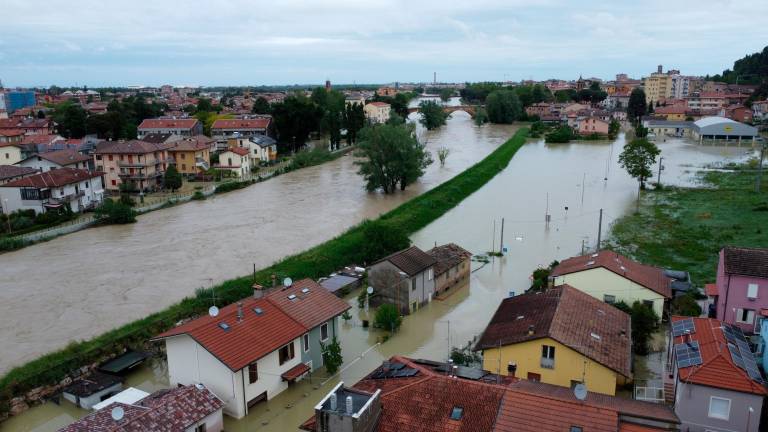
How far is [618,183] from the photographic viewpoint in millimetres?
28344

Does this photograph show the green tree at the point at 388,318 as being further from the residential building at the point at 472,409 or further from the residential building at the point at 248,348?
the residential building at the point at 472,409

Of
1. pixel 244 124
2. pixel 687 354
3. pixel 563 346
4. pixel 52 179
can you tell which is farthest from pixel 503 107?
pixel 687 354

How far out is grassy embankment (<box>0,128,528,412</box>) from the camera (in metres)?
10.0

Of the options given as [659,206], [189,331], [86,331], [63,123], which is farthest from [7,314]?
[63,123]

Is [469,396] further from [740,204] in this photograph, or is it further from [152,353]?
[740,204]

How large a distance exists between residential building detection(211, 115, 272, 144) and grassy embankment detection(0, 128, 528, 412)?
18.4 meters

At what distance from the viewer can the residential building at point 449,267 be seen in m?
14.1

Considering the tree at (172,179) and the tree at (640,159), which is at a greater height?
the tree at (640,159)

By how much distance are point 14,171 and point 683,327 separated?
26.6 meters

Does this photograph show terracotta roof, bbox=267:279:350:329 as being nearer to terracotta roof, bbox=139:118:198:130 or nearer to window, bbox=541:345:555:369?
window, bbox=541:345:555:369

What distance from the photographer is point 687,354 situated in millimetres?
7797

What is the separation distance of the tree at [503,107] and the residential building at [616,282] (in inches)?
1965

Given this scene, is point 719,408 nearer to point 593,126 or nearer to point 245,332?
point 245,332

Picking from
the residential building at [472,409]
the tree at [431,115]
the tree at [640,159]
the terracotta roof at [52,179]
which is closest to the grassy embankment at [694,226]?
the tree at [640,159]
